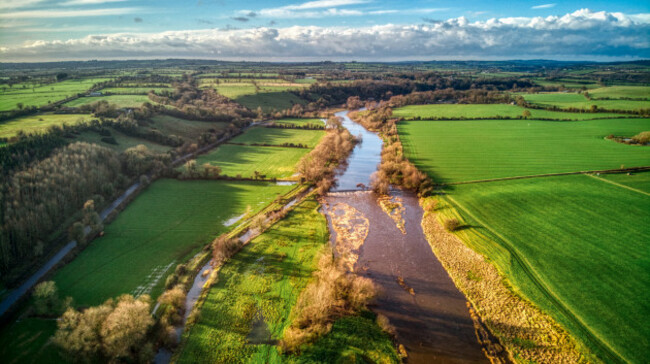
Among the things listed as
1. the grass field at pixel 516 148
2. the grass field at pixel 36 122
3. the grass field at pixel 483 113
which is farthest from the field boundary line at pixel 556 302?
the grass field at pixel 36 122

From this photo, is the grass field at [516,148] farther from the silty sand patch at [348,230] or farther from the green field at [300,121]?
the green field at [300,121]

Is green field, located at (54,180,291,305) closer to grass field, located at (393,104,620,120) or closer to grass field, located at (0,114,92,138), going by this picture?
grass field, located at (0,114,92,138)

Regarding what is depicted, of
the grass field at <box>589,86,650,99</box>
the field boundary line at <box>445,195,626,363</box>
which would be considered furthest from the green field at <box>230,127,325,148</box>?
the grass field at <box>589,86,650,99</box>

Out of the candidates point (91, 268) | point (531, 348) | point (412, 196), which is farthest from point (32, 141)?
point (531, 348)

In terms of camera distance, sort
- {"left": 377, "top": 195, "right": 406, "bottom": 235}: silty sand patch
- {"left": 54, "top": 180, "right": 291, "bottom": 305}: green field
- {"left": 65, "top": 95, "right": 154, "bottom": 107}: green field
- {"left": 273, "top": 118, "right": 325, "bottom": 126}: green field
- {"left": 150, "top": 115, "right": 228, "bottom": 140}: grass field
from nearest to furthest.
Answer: {"left": 54, "top": 180, "right": 291, "bottom": 305}: green field → {"left": 377, "top": 195, "right": 406, "bottom": 235}: silty sand patch → {"left": 150, "top": 115, "right": 228, "bottom": 140}: grass field → {"left": 65, "top": 95, "right": 154, "bottom": 107}: green field → {"left": 273, "top": 118, "right": 325, "bottom": 126}: green field

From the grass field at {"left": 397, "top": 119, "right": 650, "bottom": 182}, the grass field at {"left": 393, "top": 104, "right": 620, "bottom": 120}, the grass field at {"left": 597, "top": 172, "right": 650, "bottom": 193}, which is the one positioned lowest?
the grass field at {"left": 597, "top": 172, "right": 650, "bottom": 193}

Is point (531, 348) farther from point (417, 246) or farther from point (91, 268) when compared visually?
point (91, 268)

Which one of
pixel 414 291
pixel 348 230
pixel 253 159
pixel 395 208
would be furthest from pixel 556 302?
pixel 253 159

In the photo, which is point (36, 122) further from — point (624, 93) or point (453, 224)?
point (624, 93)
